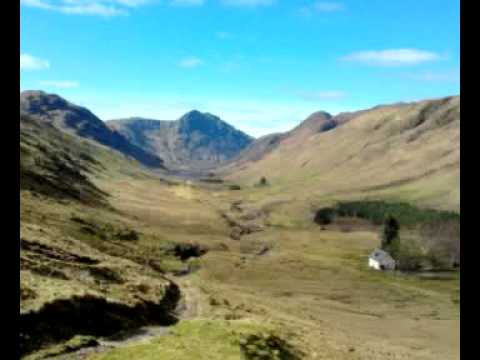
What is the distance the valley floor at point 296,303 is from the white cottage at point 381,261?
12.7ft

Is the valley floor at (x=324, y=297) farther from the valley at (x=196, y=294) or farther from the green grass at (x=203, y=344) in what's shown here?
the green grass at (x=203, y=344)

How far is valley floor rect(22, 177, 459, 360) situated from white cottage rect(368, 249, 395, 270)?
3876 millimetres

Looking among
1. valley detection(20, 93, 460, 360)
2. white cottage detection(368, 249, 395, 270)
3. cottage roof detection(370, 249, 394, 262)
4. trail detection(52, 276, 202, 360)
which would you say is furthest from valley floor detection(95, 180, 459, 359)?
cottage roof detection(370, 249, 394, 262)

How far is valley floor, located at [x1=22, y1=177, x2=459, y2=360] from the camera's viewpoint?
1900 inches

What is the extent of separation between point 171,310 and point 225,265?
236 feet

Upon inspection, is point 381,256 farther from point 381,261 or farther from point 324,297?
point 324,297

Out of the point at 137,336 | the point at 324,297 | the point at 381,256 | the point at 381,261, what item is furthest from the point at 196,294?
the point at 381,256

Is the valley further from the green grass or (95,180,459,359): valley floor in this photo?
(95,180,459,359): valley floor

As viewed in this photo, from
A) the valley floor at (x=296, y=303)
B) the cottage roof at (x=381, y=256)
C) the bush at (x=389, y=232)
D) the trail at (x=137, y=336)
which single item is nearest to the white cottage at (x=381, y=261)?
the cottage roof at (x=381, y=256)

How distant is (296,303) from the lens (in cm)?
10281

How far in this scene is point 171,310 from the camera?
2611 inches

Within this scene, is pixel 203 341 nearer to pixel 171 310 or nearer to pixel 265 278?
pixel 171 310
